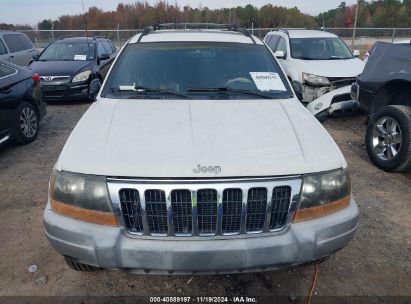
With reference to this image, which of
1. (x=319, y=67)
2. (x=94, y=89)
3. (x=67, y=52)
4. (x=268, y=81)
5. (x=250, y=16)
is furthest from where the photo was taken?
(x=250, y=16)

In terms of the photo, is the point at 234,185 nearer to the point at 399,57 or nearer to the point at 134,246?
the point at 134,246

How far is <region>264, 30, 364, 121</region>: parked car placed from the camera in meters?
6.75

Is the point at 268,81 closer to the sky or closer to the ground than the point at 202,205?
closer to the sky

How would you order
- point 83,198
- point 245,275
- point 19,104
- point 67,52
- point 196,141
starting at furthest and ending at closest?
point 67,52
point 19,104
point 245,275
point 196,141
point 83,198

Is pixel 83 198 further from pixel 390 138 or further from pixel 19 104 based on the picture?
pixel 19 104

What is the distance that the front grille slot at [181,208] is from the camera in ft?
7.30

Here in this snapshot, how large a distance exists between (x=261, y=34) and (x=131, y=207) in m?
22.8

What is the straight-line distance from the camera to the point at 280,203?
7.59ft

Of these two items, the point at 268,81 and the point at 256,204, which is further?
the point at 268,81

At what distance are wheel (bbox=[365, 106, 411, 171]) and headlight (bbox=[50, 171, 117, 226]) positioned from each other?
3.78 meters

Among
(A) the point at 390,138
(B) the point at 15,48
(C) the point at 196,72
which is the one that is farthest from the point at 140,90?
(B) the point at 15,48

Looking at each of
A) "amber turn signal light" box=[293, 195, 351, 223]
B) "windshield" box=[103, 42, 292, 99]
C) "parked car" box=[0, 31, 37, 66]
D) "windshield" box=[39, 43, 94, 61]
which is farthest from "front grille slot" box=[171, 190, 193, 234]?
"parked car" box=[0, 31, 37, 66]

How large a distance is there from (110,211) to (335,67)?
23.4ft

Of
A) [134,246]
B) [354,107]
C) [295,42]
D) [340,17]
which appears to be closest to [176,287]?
[134,246]
